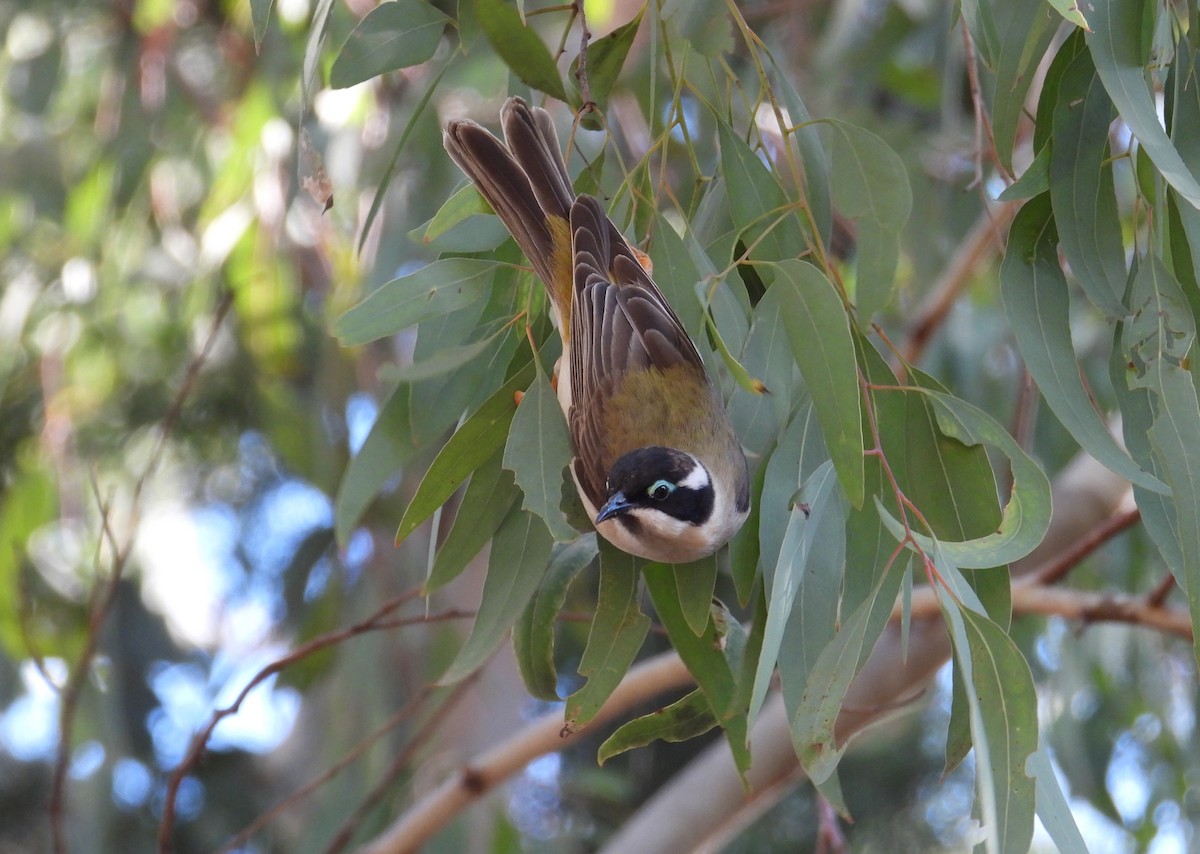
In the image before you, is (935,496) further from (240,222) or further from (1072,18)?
(240,222)

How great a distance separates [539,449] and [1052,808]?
2.27 feet

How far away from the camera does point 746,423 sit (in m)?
1.71

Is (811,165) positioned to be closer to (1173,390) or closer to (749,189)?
(749,189)

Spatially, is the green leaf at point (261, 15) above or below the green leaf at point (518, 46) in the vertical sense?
above

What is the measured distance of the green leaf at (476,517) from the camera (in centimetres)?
175

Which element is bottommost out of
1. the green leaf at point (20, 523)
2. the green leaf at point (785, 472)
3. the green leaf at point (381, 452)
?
the green leaf at point (20, 523)

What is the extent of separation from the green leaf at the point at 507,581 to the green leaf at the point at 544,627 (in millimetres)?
76

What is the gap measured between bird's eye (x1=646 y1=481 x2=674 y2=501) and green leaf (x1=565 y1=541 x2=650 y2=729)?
0.42 feet

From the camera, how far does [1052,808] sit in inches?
49.1

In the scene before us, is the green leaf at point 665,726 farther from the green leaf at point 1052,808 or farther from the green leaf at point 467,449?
the green leaf at point 1052,808

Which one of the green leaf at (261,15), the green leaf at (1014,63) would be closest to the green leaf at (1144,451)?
the green leaf at (1014,63)

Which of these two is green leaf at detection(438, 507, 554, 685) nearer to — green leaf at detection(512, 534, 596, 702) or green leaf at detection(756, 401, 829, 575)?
green leaf at detection(512, 534, 596, 702)

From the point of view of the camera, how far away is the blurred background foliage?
11.2 ft

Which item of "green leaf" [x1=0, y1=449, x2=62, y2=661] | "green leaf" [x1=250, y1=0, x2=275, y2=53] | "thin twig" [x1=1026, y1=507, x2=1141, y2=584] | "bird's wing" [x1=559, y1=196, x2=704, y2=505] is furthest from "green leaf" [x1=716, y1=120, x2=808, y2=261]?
"green leaf" [x1=0, y1=449, x2=62, y2=661]
